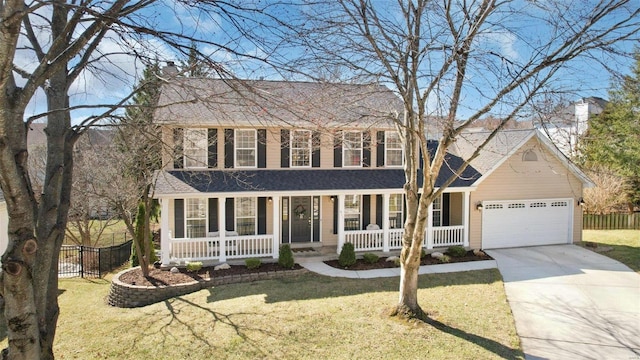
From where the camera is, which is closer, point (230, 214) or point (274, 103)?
point (274, 103)

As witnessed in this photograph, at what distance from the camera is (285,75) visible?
4.50 meters

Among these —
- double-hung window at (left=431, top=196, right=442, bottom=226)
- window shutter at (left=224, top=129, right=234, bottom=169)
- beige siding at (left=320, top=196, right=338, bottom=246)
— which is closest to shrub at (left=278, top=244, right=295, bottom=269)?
beige siding at (left=320, top=196, right=338, bottom=246)

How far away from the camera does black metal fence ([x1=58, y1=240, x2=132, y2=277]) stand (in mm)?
14297

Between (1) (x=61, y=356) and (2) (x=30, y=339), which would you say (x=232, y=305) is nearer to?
(1) (x=61, y=356)

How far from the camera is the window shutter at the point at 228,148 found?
46.4 feet

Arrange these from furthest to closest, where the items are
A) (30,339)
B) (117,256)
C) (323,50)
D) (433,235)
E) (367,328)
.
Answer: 1. (117,256)
2. (433,235)
3. (367,328)
4. (323,50)
5. (30,339)

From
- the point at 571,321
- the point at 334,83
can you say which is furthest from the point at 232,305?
the point at 571,321

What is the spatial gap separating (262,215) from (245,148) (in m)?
2.55

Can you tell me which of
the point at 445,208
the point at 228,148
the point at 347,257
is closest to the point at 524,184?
the point at 445,208

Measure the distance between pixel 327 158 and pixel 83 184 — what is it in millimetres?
9779

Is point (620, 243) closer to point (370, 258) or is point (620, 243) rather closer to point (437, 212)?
point (437, 212)

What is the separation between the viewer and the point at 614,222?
2109 cm

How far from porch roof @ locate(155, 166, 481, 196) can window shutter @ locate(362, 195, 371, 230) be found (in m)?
0.96

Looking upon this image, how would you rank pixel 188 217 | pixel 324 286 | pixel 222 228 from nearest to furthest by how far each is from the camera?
pixel 324 286 → pixel 222 228 → pixel 188 217
